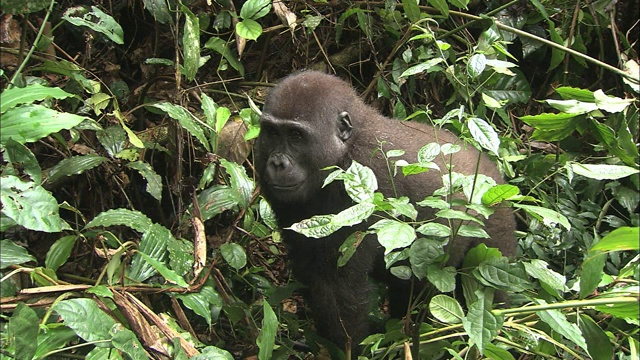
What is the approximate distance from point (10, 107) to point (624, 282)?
93.2 inches

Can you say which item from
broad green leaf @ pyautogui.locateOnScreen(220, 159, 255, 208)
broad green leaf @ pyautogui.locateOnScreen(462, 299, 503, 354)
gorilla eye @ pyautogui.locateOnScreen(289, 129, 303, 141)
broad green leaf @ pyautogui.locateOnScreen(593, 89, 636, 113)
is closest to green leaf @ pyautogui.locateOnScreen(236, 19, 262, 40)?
gorilla eye @ pyautogui.locateOnScreen(289, 129, 303, 141)

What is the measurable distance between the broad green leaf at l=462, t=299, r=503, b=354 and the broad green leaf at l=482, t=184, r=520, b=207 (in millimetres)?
376

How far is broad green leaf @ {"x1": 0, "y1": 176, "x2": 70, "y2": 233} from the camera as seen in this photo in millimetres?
2428

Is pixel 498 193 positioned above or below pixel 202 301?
above

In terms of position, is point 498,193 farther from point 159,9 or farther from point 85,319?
point 159,9

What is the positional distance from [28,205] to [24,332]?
43 cm

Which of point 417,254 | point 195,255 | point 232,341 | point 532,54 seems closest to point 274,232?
point 232,341

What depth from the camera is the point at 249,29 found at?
4359mm

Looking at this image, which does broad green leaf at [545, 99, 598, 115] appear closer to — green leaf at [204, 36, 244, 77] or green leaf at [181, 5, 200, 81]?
green leaf at [181, 5, 200, 81]

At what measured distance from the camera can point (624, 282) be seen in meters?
2.82

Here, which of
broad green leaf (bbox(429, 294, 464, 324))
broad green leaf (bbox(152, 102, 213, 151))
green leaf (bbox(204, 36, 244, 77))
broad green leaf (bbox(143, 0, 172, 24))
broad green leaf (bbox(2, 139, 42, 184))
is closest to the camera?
broad green leaf (bbox(2, 139, 42, 184))

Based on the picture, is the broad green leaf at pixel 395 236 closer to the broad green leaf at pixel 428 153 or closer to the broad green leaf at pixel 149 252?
the broad green leaf at pixel 428 153

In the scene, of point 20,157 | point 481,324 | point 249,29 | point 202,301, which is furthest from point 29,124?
point 249,29

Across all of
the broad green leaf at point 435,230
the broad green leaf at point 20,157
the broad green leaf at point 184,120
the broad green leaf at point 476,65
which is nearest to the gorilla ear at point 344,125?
the broad green leaf at point 184,120
